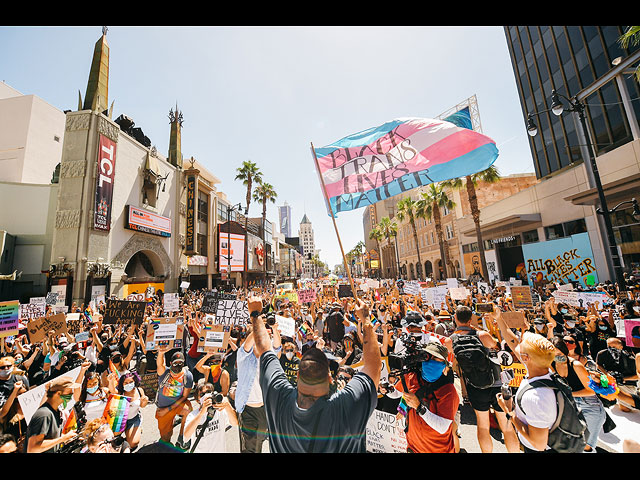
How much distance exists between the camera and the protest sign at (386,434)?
3123 mm

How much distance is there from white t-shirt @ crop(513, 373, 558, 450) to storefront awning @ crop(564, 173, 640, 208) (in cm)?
1811

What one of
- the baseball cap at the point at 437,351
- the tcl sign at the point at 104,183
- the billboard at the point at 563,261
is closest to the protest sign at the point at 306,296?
the baseball cap at the point at 437,351

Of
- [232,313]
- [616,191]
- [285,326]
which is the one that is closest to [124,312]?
[232,313]

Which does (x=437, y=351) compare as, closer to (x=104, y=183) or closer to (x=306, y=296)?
(x=306, y=296)

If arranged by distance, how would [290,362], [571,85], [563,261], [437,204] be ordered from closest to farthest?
[290,362]
[563,261]
[571,85]
[437,204]

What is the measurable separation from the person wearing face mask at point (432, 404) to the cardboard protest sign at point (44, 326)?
795 centimetres

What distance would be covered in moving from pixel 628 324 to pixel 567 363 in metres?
2.70

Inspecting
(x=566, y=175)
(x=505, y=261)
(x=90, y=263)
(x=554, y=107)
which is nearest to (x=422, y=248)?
(x=505, y=261)

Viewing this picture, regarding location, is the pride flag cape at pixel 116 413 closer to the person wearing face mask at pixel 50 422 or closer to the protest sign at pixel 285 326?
the person wearing face mask at pixel 50 422

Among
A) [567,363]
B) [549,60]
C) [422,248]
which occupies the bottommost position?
[567,363]

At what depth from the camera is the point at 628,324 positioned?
5.10 metres

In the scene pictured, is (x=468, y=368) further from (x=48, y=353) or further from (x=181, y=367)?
(x=48, y=353)

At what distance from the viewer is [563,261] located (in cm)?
2036

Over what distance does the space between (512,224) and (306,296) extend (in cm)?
2357
